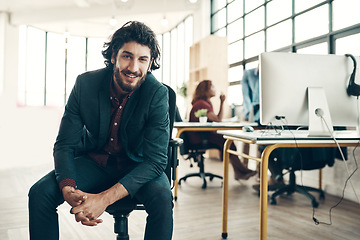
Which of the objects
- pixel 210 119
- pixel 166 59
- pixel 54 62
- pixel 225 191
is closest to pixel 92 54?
pixel 54 62

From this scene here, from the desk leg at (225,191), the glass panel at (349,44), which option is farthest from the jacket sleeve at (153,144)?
the glass panel at (349,44)

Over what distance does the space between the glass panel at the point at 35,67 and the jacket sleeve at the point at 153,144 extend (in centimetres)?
998

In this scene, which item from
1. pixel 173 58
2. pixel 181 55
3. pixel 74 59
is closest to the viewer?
pixel 181 55

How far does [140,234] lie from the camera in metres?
2.11

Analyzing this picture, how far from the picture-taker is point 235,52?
5.99 metres

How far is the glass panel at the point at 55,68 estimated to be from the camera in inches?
420

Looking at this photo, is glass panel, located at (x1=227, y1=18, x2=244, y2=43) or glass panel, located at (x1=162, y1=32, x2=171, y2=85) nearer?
glass panel, located at (x1=227, y1=18, x2=244, y2=43)

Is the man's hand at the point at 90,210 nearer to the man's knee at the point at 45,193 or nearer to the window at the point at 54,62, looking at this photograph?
the man's knee at the point at 45,193

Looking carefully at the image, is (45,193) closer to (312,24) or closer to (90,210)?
(90,210)

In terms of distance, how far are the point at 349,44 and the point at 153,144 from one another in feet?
9.29

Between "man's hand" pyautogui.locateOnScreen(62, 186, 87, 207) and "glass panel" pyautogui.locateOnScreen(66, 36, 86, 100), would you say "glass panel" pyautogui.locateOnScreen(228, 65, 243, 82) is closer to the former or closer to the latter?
"man's hand" pyautogui.locateOnScreen(62, 186, 87, 207)

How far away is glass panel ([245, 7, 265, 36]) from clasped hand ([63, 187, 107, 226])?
15.1 feet

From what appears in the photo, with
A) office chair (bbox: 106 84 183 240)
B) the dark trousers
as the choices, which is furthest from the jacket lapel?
office chair (bbox: 106 84 183 240)

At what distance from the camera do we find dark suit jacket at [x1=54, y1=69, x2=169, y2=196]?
54.7 inches
